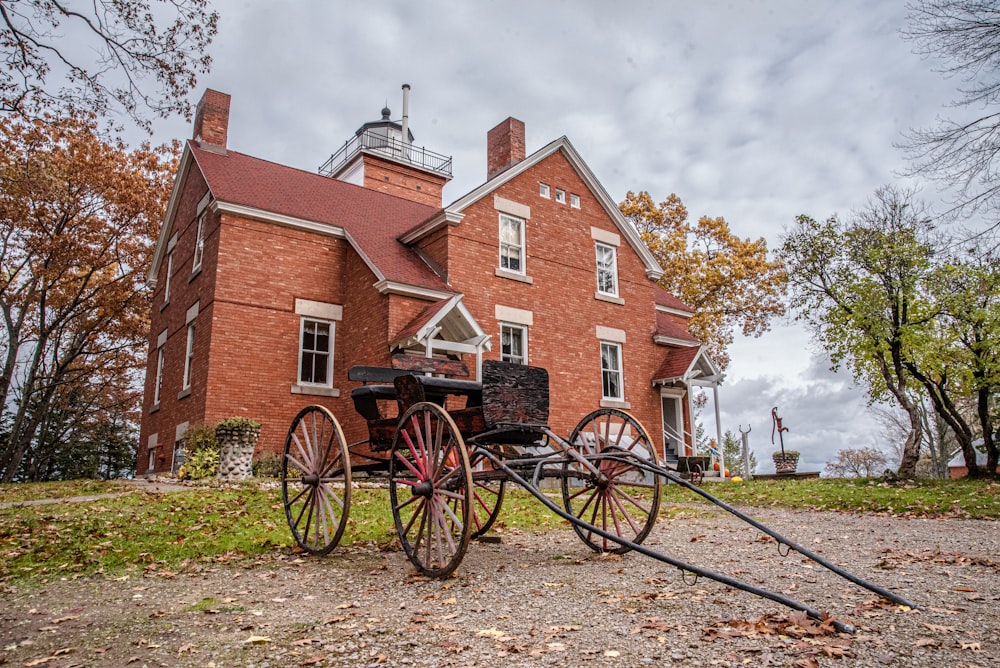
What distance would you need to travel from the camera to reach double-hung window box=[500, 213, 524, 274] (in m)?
18.1

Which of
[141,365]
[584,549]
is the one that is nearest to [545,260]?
[584,549]

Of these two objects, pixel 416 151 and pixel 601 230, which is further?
pixel 416 151

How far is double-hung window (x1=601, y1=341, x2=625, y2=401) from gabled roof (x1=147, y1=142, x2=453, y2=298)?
5.39 m

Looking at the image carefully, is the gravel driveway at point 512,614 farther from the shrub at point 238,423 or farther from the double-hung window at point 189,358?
the double-hung window at point 189,358

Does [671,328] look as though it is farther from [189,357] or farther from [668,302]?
[189,357]

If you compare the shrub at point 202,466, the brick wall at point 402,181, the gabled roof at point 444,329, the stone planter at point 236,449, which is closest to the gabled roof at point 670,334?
the gabled roof at point 444,329

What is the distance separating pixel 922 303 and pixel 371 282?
13.0 meters

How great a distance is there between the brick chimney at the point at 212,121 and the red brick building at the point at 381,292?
0.04m

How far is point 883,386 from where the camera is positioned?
63.5 ft

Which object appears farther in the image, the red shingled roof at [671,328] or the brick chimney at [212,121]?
the red shingled roof at [671,328]

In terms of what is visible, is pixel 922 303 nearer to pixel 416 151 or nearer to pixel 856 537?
pixel 856 537

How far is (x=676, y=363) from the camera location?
1992 cm

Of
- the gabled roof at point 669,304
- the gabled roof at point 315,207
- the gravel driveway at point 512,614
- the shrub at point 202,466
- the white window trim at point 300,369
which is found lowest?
the gravel driveway at point 512,614

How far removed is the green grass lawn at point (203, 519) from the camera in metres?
6.75
